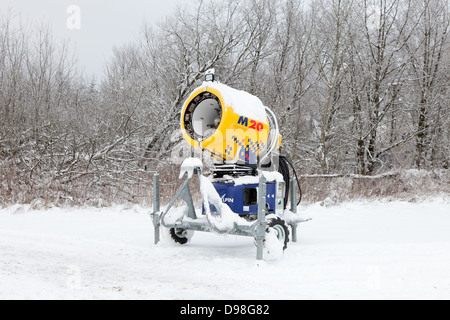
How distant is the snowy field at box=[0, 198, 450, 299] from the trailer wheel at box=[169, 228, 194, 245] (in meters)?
0.12

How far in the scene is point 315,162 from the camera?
14.4 meters

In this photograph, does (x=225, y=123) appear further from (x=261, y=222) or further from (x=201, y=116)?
(x=261, y=222)

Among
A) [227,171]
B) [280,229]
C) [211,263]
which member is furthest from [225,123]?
[211,263]

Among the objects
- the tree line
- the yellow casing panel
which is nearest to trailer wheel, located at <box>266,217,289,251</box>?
the yellow casing panel

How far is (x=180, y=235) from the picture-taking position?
5.31 meters

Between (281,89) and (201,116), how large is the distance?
442 inches

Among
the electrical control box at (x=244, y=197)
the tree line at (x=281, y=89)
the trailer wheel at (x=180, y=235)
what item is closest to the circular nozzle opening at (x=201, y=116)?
the electrical control box at (x=244, y=197)

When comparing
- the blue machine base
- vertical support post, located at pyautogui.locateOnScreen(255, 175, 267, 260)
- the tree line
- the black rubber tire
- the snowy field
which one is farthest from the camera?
the tree line

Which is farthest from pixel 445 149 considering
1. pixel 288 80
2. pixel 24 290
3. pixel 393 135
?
pixel 24 290

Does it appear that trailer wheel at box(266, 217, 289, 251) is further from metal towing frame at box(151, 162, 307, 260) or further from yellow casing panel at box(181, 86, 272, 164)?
yellow casing panel at box(181, 86, 272, 164)

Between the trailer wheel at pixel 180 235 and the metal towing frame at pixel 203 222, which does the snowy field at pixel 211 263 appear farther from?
the metal towing frame at pixel 203 222

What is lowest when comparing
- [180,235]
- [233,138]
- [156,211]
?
[180,235]

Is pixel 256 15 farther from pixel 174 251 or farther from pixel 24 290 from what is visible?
pixel 24 290

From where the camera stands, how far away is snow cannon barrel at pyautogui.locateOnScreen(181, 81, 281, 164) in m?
4.74
